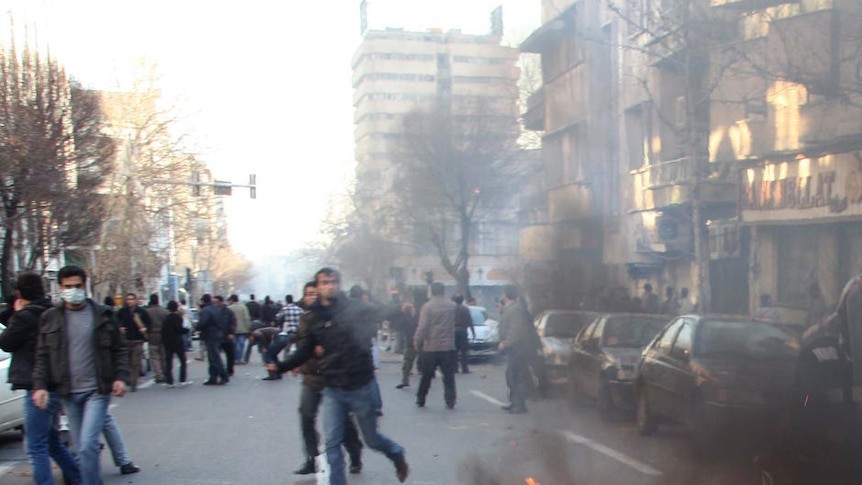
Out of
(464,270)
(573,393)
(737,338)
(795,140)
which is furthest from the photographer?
(464,270)

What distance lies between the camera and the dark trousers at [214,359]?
1623cm

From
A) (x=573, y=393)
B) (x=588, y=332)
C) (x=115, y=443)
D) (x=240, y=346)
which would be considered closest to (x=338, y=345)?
(x=115, y=443)

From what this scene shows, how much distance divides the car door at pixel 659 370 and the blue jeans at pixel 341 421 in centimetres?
335

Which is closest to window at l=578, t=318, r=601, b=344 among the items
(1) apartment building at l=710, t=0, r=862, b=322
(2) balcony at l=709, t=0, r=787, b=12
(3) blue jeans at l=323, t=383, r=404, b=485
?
(1) apartment building at l=710, t=0, r=862, b=322

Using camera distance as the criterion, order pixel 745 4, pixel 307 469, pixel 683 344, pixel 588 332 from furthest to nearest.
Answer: pixel 588 332, pixel 683 344, pixel 745 4, pixel 307 469

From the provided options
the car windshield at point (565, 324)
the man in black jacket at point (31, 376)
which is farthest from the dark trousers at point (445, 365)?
the man in black jacket at point (31, 376)

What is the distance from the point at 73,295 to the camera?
6.24m

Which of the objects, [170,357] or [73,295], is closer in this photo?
[73,295]

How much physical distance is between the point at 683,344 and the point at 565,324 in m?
3.75

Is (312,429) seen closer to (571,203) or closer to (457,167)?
(571,203)

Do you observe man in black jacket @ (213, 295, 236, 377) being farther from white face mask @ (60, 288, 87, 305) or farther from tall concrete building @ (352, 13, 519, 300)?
white face mask @ (60, 288, 87, 305)

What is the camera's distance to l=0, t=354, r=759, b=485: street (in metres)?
7.11

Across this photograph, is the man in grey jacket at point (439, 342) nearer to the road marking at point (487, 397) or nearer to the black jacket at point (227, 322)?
the road marking at point (487, 397)

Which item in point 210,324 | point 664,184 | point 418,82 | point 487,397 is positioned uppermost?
point 418,82
